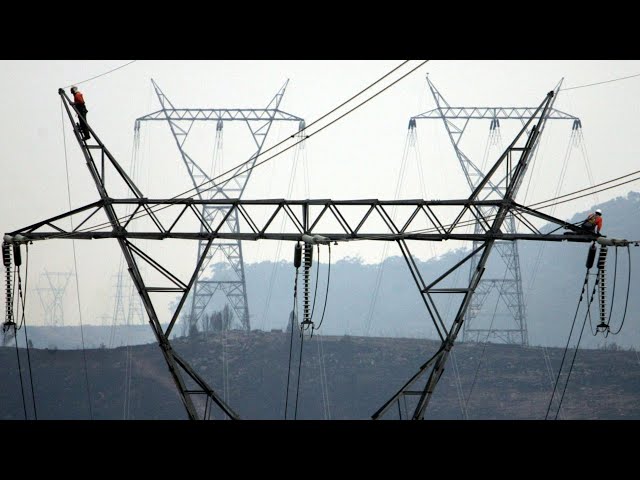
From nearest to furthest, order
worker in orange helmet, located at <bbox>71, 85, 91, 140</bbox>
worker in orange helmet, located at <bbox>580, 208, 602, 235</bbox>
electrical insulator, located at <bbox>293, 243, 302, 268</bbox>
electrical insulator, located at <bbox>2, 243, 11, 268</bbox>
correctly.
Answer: electrical insulator, located at <bbox>293, 243, 302, 268</bbox> < electrical insulator, located at <bbox>2, 243, 11, 268</bbox> < worker in orange helmet, located at <bbox>580, 208, 602, 235</bbox> < worker in orange helmet, located at <bbox>71, 85, 91, 140</bbox>

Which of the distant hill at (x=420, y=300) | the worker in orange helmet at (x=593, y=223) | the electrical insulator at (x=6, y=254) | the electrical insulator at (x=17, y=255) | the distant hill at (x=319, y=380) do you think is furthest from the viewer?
the distant hill at (x=420, y=300)

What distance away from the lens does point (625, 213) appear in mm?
173125

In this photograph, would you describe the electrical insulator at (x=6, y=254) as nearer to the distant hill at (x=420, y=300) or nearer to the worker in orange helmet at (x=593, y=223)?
the worker in orange helmet at (x=593, y=223)

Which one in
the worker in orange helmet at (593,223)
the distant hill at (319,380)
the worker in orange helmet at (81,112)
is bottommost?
the distant hill at (319,380)

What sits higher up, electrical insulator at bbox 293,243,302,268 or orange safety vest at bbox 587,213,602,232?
orange safety vest at bbox 587,213,602,232

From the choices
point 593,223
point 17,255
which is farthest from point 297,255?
point 593,223

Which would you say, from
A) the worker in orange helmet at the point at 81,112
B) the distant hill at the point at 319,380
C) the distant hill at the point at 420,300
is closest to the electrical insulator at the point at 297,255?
the worker in orange helmet at the point at 81,112

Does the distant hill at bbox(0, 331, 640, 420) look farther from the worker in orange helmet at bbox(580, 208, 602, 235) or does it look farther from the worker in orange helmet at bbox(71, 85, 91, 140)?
the worker in orange helmet at bbox(71, 85, 91, 140)

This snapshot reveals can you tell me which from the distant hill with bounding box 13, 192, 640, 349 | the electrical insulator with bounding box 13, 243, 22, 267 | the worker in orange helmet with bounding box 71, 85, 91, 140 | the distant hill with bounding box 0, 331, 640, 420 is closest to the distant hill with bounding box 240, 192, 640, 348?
the distant hill with bounding box 13, 192, 640, 349

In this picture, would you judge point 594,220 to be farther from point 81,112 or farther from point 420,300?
point 420,300

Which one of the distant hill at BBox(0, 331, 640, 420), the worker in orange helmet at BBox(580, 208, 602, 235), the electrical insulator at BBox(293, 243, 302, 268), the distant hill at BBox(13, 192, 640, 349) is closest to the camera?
the electrical insulator at BBox(293, 243, 302, 268)

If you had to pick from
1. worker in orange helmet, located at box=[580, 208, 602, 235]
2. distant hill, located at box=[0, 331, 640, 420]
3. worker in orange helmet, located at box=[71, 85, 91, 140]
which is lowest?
distant hill, located at box=[0, 331, 640, 420]
